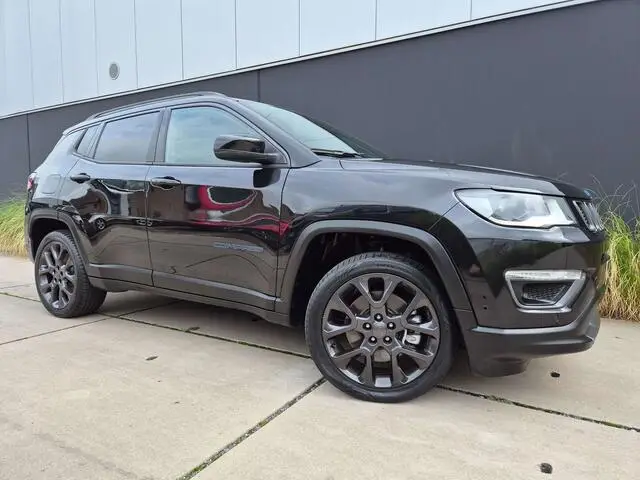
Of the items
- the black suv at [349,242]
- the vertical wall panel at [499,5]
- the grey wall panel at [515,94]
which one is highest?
the vertical wall panel at [499,5]

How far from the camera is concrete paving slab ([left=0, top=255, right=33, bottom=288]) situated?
6438 millimetres

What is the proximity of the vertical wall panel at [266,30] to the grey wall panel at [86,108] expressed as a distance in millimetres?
323

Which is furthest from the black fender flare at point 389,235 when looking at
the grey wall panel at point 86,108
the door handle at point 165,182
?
the grey wall panel at point 86,108

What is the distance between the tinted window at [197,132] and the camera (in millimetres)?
3359

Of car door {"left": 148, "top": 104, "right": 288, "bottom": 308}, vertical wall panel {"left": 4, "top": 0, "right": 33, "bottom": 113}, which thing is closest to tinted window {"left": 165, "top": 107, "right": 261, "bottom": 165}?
car door {"left": 148, "top": 104, "right": 288, "bottom": 308}

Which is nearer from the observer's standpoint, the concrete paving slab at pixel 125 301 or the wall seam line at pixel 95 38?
the concrete paving slab at pixel 125 301

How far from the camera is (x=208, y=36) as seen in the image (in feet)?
25.9

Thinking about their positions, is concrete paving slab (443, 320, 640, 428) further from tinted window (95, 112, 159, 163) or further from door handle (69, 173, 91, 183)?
door handle (69, 173, 91, 183)

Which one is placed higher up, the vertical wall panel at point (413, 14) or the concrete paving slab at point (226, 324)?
the vertical wall panel at point (413, 14)

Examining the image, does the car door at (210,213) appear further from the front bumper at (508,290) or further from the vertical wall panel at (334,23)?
the vertical wall panel at (334,23)

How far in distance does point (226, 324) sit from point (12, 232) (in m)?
6.74

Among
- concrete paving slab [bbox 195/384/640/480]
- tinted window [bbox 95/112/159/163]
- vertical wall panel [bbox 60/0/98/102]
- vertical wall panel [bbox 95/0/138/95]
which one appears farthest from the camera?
vertical wall panel [bbox 60/0/98/102]

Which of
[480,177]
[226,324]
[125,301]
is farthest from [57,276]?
[480,177]

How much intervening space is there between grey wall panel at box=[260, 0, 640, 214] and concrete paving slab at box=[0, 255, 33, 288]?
4.69 metres
